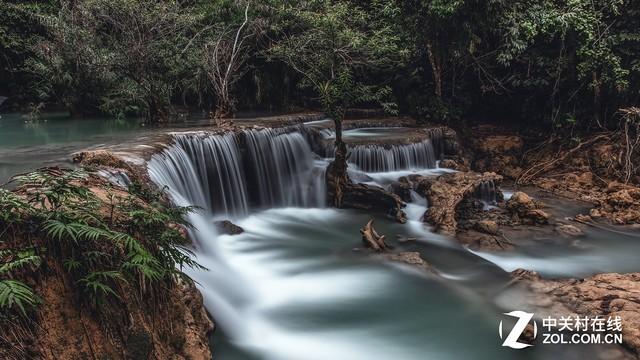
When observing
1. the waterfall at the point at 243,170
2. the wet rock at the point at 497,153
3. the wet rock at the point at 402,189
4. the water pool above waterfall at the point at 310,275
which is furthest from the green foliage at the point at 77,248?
the wet rock at the point at 497,153

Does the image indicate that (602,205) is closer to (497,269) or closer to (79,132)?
(497,269)

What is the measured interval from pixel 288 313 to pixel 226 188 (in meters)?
4.80

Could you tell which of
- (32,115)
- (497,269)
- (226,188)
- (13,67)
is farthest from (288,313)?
(13,67)

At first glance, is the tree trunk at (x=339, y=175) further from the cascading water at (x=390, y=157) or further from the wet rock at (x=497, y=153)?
the wet rock at (x=497, y=153)

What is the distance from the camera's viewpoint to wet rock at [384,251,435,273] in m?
7.74

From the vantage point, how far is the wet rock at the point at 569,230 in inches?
378

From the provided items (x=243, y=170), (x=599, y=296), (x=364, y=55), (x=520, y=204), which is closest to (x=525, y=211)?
(x=520, y=204)

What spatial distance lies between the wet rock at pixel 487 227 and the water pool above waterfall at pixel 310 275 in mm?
794

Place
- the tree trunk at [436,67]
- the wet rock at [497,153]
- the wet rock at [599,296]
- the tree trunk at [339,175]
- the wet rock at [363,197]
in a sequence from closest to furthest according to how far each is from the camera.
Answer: the wet rock at [599,296] → the wet rock at [363,197] → the tree trunk at [339,175] → the wet rock at [497,153] → the tree trunk at [436,67]

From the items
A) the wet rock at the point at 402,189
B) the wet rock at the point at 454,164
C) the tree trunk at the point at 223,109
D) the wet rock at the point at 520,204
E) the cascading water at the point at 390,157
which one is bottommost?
the wet rock at the point at 520,204

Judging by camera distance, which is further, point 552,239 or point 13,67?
point 13,67

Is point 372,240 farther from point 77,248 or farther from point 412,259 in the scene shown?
point 77,248

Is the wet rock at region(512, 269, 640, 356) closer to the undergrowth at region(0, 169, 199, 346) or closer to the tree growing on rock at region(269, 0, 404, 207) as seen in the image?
the undergrowth at region(0, 169, 199, 346)

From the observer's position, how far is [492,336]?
5871mm
